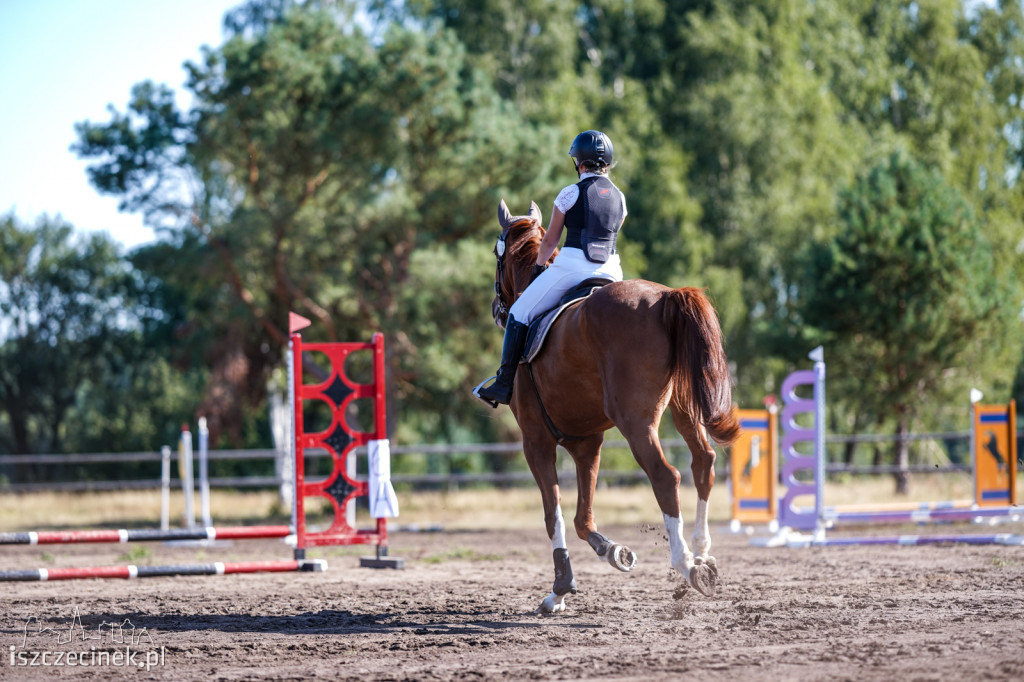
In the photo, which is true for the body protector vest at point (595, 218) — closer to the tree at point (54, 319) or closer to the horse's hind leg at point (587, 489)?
the horse's hind leg at point (587, 489)

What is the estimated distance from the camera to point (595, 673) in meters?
3.85

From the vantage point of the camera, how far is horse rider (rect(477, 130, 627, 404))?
5754 millimetres

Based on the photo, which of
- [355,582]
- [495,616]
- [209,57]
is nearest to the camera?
[495,616]

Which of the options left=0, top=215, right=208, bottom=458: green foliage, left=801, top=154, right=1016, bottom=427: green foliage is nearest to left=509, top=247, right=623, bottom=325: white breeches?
left=801, top=154, right=1016, bottom=427: green foliage

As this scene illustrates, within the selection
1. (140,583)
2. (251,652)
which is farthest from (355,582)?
(251,652)

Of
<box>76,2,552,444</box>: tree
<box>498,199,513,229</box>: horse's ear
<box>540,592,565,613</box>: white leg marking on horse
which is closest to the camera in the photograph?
<box>540,592,565,613</box>: white leg marking on horse

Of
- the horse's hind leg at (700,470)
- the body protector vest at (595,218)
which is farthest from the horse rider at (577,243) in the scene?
the horse's hind leg at (700,470)

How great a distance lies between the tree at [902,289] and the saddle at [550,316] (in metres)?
19.7

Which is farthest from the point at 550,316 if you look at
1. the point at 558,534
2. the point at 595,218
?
the point at 558,534

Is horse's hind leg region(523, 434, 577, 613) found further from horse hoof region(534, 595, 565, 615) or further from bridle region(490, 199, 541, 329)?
bridle region(490, 199, 541, 329)

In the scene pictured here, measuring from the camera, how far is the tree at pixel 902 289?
23.7 metres

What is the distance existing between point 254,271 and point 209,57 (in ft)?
16.1

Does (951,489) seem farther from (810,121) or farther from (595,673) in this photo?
(595,673)

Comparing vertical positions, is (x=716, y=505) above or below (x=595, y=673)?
below
